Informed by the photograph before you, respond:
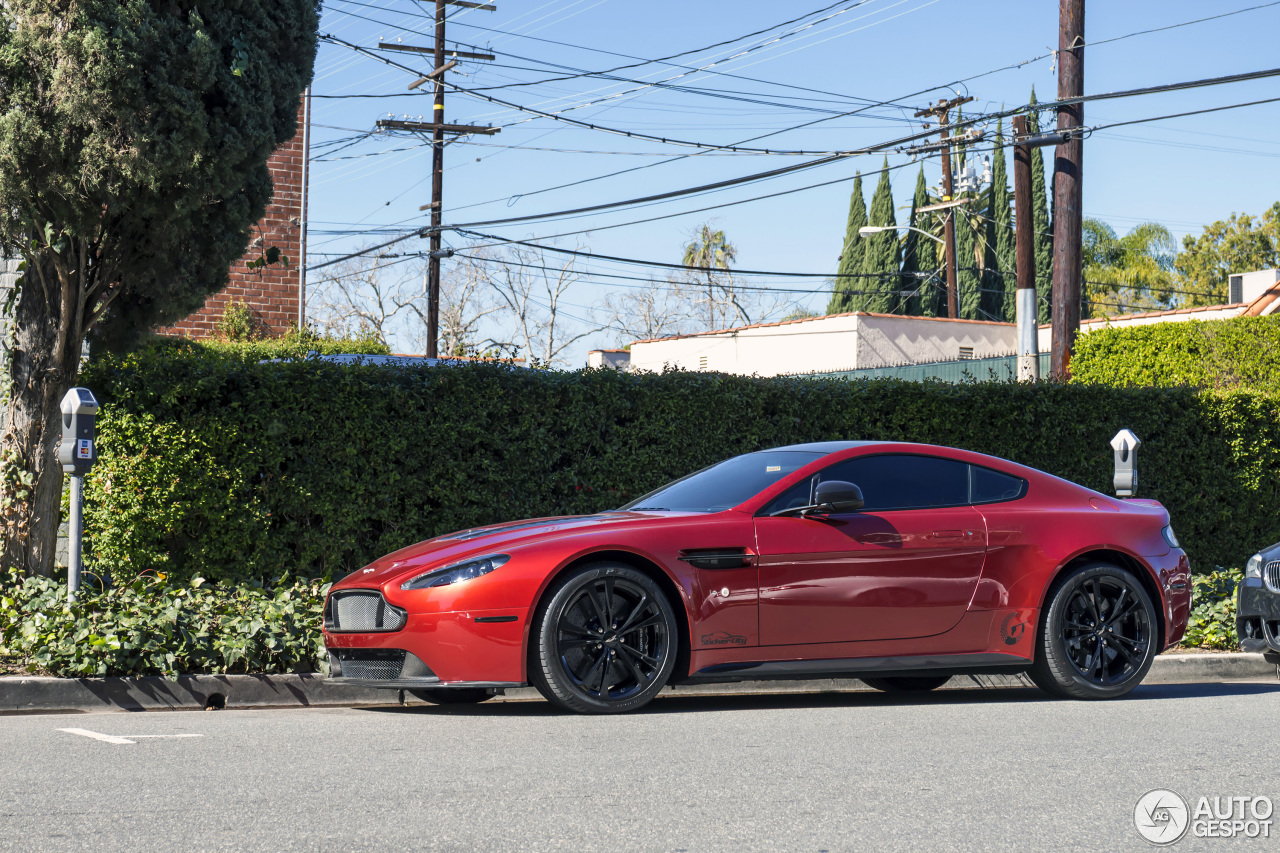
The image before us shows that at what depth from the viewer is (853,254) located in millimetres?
65438

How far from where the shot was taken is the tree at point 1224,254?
208ft

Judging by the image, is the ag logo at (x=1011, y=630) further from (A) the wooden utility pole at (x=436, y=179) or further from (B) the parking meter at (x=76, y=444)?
(A) the wooden utility pole at (x=436, y=179)

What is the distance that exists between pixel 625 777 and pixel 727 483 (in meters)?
2.83

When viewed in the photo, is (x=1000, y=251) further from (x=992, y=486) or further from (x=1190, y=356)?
(x=992, y=486)

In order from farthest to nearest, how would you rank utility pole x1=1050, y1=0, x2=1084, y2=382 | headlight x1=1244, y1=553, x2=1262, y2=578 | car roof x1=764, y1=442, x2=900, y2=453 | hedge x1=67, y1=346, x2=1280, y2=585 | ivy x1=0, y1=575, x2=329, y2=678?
utility pole x1=1050, y1=0, x2=1084, y2=382 < hedge x1=67, y1=346, x2=1280, y2=585 < headlight x1=1244, y1=553, x2=1262, y2=578 < car roof x1=764, y1=442, x2=900, y2=453 < ivy x1=0, y1=575, x2=329, y2=678

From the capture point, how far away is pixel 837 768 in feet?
17.2

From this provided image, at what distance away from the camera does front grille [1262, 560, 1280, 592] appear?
8.48 m

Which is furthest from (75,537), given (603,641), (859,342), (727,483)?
(859,342)

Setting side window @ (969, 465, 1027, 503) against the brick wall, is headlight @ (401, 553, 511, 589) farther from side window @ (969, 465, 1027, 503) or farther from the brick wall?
the brick wall

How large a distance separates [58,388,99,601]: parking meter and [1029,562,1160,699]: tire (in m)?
5.89

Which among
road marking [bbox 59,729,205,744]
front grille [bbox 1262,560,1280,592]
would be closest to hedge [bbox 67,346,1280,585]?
road marking [bbox 59,729,205,744]

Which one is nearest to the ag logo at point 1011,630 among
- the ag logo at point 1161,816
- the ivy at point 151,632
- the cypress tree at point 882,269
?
the ag logo at point 1161,816

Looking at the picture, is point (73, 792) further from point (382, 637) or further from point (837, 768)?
point (837, 768)

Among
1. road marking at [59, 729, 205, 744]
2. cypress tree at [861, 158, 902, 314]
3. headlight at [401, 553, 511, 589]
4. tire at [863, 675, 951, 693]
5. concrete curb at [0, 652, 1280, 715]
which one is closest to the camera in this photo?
road marking at [59, 729, 205, 744]
